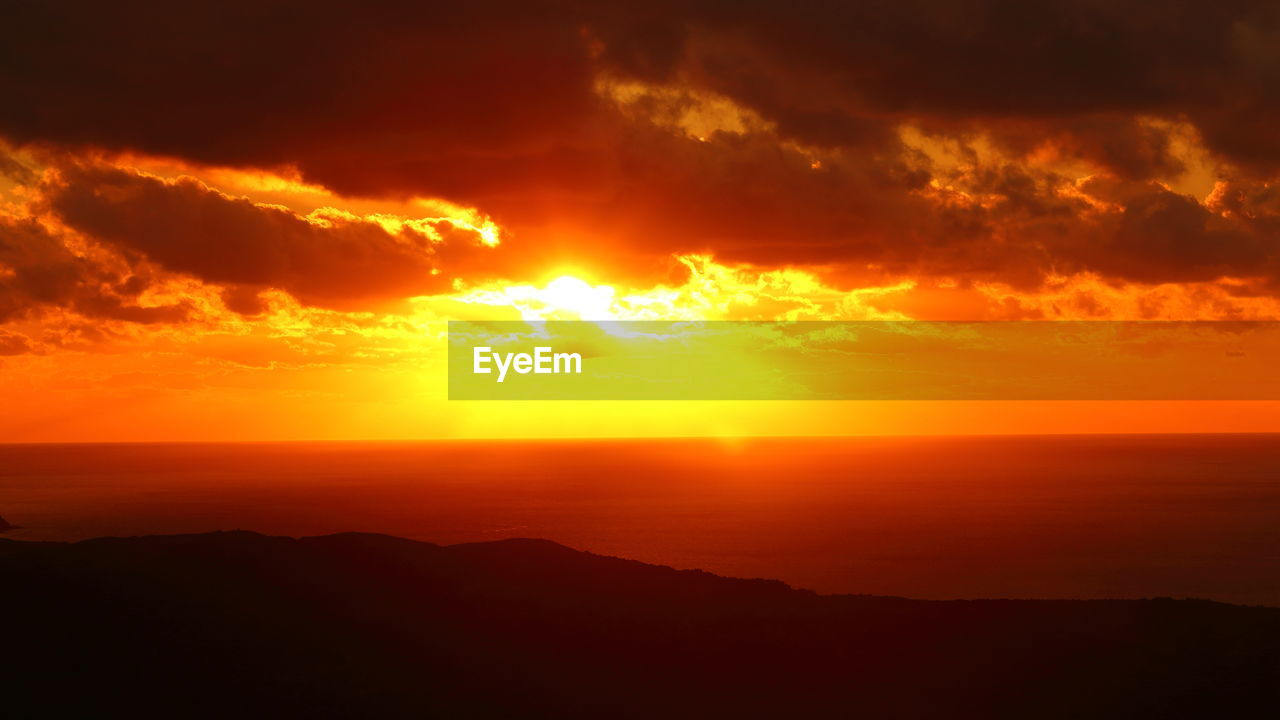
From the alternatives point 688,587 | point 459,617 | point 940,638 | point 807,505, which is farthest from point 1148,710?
point 807,505

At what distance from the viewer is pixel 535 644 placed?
3716 cm

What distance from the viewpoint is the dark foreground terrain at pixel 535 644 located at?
104ft

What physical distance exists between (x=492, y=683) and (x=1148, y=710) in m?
20.3

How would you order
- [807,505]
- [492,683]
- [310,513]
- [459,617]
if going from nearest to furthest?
[492,683], [459,617], [310,513], [807,505]

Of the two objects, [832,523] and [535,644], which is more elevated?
[535,644]

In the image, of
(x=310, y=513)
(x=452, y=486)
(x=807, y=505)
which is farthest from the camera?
(x=452, y=486)

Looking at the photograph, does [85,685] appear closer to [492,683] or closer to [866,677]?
[492,683]

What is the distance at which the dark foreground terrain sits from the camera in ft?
104

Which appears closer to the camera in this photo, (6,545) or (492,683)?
(492,683)

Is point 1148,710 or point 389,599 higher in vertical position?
point 389,599

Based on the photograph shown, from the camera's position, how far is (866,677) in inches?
1398

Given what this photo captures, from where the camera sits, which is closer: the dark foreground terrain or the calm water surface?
the dark foreground terrain

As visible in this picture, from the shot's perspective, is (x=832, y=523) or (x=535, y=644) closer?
(x=535, y=644)

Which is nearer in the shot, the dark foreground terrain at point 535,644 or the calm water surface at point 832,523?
the dark foreground terrain at point 535,644
